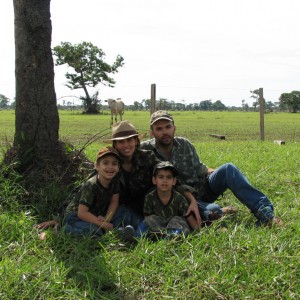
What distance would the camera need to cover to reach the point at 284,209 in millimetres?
4703

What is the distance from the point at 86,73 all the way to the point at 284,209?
4635 cm

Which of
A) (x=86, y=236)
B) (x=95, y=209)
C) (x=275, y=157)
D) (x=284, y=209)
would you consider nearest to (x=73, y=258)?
(x=86, y=236)

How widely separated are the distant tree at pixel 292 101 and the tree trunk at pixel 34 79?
7538 centimetres

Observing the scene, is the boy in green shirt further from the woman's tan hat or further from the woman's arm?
the woman's tan hat

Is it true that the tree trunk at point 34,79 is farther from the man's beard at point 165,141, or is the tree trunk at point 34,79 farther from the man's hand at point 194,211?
the man's hand at point 194,211

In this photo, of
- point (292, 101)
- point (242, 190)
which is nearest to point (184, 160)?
point (242, 190)

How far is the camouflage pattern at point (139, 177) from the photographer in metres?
4.19

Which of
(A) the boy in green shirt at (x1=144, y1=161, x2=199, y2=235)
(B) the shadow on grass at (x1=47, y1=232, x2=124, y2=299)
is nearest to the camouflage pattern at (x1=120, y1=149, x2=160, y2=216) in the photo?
(A) the boy in green shirt at (x1=144, y1=161, x2=199, y2=235)

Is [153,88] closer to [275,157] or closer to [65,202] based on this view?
[275,157]

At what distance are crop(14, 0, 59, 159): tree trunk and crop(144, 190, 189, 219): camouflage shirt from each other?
1515 mm

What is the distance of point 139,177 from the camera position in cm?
420

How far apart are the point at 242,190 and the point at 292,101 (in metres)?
75.8

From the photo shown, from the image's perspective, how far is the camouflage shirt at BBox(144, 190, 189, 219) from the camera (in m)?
3.98

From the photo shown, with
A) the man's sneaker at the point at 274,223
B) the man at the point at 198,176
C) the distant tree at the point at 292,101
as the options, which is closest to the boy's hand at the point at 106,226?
the man at the point at 198,176
